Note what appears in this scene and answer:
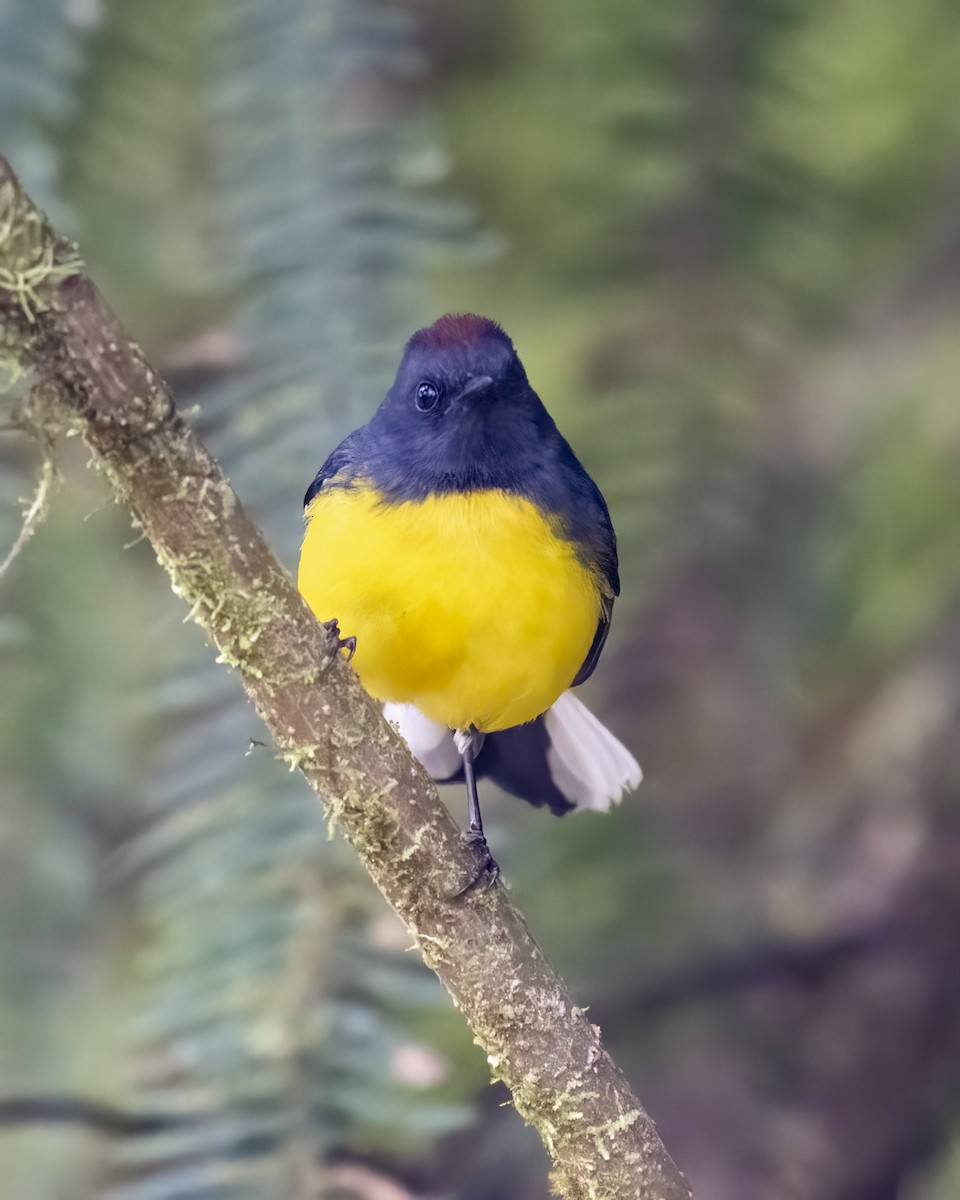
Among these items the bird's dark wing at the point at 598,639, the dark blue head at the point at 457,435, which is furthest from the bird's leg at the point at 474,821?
the dark blue head at the point at 457,435

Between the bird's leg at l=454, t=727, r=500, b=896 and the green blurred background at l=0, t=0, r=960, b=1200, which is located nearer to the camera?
the bird's leg at l=454, t=727, r=500, b=896

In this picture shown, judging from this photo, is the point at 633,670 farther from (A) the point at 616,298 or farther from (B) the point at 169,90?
(B) the point at 169,90

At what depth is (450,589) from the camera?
1.05 m

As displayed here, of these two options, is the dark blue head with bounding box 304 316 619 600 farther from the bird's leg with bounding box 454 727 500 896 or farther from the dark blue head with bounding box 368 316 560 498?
the bird's leg with bounding box 454 727 500 896

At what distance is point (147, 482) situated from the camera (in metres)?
0.66

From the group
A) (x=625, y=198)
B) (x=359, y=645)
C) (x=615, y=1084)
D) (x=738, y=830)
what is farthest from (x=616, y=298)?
(x=615, y=1084)

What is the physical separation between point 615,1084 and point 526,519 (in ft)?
1.54

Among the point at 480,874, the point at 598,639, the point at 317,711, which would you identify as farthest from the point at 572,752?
the point at 317,711

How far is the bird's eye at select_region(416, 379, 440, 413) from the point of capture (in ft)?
3.74

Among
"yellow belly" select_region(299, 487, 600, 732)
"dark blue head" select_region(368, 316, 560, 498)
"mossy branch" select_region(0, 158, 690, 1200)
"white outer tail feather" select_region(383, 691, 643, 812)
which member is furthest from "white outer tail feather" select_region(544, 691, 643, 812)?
"mossy branch" select_region(0, 158, 690, 1200)

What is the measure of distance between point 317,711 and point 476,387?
47cm

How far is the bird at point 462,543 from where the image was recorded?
105 centimetres

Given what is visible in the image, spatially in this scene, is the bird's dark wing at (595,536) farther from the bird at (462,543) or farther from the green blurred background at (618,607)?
the green blurred background at (618,607)

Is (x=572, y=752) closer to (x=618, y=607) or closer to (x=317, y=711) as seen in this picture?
(x=618, y=607)
